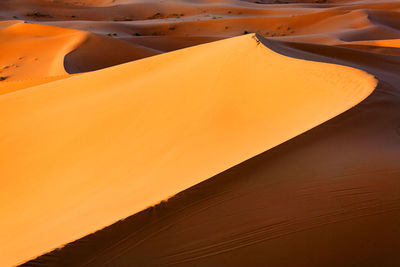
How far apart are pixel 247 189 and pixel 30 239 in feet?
4.31

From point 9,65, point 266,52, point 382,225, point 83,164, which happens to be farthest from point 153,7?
point 382,225

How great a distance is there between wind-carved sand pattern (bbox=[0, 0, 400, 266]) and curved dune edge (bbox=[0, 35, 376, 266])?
0.02 meters

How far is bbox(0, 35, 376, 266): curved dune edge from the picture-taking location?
269cm

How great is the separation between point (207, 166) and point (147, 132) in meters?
1.30

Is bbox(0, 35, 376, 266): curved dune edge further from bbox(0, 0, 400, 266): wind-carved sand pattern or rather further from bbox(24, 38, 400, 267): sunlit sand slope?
bbox(24, 38, 400, 267): sunlit sand slope

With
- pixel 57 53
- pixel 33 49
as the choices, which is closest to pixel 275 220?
pixel 57 53

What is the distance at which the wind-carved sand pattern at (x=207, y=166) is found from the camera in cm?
226

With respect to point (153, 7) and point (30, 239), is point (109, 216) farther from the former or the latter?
point (153, 7)

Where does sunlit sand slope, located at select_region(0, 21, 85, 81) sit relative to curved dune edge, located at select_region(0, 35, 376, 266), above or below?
above

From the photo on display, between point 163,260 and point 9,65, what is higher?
point 9,65

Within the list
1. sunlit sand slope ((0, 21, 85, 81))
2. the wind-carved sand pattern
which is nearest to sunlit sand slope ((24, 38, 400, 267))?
the wind-carved sand pattern

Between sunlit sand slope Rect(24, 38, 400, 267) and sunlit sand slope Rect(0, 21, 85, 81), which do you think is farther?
sunlit sand slope Rect(0, 21, 85, 81)

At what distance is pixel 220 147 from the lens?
3111mm

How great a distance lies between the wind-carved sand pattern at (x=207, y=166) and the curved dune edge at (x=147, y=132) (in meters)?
0.02
